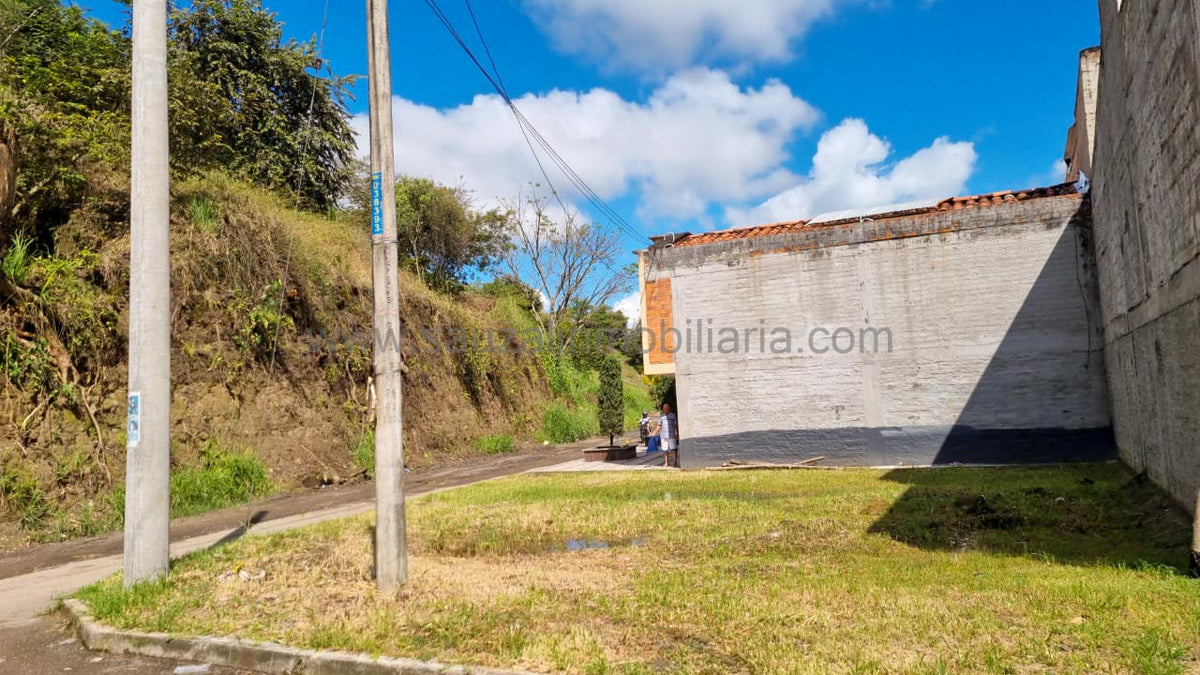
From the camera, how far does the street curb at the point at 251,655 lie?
13.8 feet

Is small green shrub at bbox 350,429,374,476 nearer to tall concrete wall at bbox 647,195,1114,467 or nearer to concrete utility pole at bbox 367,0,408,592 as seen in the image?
tall concrete wall at bbox 647,195,1114,467

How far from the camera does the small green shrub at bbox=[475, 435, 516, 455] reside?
2383cm

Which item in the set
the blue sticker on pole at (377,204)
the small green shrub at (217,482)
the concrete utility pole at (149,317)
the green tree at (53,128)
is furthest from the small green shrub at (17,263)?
the blue sticker on pole at (377,204)

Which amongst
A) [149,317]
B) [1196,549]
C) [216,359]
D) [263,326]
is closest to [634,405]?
[263,326]

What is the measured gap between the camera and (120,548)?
30.2 ft

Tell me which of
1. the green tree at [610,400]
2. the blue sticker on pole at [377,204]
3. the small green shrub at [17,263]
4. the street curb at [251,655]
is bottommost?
the street curb at [251,655]

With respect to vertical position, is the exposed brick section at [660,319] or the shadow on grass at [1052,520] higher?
the exposed brick section at [660,319]

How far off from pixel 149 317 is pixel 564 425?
24.0 metres

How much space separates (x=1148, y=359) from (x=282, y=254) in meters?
17.1

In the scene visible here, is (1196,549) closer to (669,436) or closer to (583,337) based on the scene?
(669,436)

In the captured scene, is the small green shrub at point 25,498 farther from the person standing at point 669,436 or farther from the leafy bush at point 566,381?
the leafy bush at point 566,381

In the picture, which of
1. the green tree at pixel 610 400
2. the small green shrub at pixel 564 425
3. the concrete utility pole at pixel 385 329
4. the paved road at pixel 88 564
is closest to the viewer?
the paved road at pixel 88 564

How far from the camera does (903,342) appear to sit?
1473 centimetres

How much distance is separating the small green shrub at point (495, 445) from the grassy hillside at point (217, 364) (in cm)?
9
